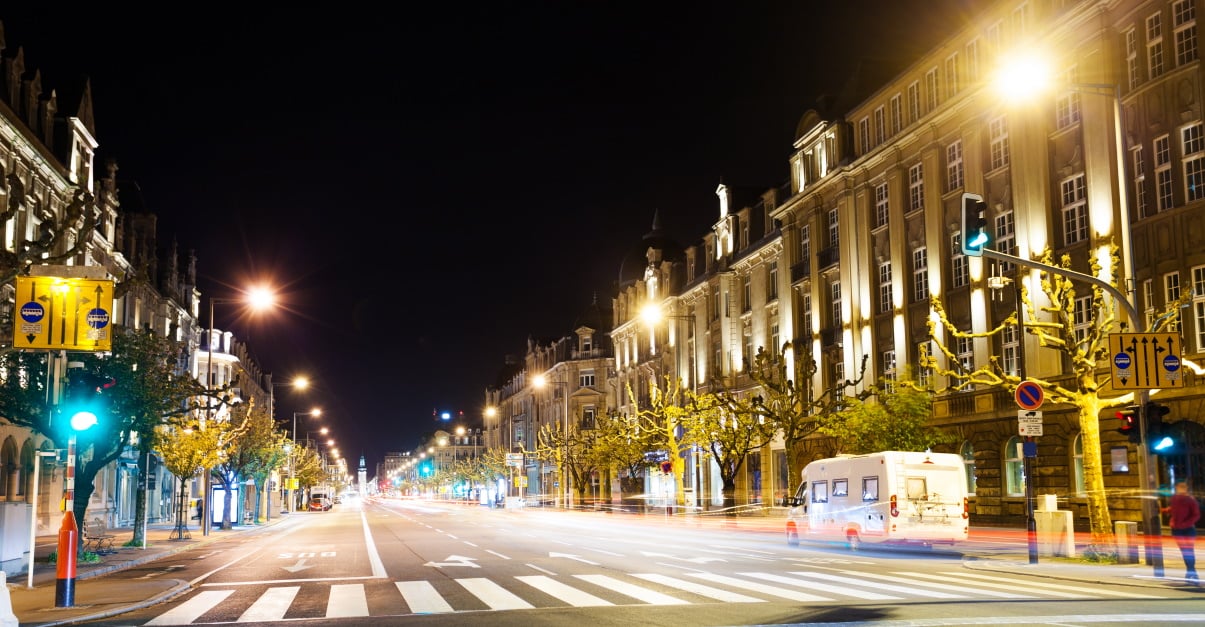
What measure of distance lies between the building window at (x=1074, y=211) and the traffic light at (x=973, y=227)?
710 inches

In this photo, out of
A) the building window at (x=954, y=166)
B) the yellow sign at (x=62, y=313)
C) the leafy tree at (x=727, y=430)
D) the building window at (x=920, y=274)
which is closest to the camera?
the yellow sign at (x=62, y=313)

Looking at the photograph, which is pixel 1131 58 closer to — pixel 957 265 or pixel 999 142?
pixel 999 142

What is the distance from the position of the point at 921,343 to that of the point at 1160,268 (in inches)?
509

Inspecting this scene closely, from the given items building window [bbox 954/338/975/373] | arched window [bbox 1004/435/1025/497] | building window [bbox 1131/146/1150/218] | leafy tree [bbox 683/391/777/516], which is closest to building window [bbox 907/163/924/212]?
building window [bbox 954/338/975/373]

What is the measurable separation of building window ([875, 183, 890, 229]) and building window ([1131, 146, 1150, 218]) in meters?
14.6

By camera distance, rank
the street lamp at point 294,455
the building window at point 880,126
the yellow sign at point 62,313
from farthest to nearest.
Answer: the street lamp at point 294,455
the building window at point 880,126
the yellow sign at point 62,313

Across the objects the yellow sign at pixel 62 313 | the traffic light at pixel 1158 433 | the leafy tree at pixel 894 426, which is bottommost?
the traffic light at pixel 1158 433

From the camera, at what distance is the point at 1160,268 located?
30.3 metres

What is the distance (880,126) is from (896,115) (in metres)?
1.54

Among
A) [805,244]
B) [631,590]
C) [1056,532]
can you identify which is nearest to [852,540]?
[1056,532]

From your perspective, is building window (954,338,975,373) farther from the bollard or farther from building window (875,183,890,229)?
the bollard

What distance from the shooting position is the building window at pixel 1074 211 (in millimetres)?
34000

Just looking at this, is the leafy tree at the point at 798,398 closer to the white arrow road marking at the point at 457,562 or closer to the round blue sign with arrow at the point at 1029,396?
the round blue sign with arrow at the point at 1029,396

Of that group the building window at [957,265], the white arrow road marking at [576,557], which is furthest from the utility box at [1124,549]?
A: the building window at [957,265]
